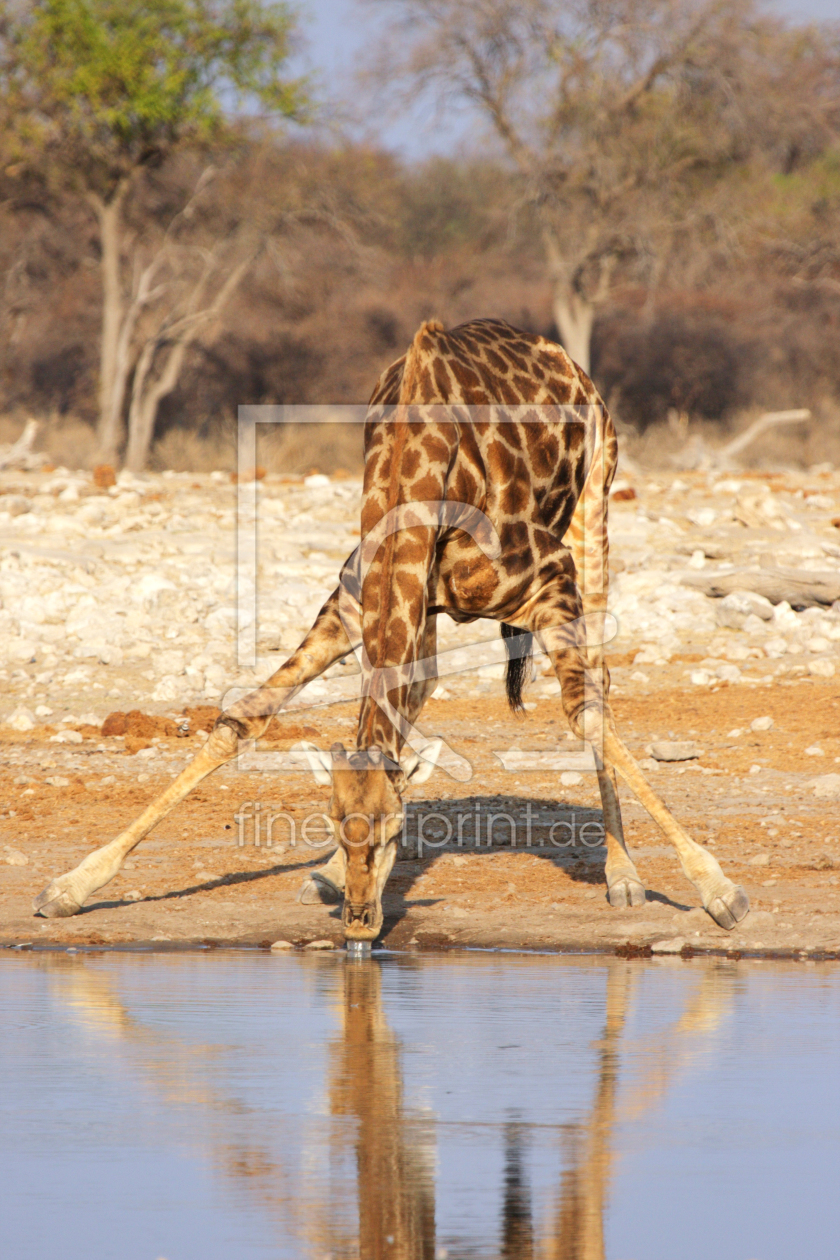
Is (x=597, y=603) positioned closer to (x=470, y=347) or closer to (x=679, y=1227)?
(x=470, y=347)

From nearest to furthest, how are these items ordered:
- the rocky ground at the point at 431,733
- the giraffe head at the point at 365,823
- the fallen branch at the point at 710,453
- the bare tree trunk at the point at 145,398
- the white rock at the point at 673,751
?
the giraffe head at the point at 365,823
the rocky ground at the point at 431,733
the white rock at the point at 673,751
the fallen branch at the point at 710,453
the bare tree trunk at the point at 145,398

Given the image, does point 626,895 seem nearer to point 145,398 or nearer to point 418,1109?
→ point 418,1109

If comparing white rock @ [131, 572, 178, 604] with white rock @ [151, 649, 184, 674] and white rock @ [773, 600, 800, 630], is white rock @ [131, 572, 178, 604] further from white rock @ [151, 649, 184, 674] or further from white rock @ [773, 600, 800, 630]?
white rock @ [773, 600, 800, 630]

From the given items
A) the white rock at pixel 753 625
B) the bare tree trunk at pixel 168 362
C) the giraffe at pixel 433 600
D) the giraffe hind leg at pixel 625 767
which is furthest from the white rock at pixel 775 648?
the bare tree trunk at pixel 168 362

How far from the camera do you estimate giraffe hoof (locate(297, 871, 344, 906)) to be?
250 inches

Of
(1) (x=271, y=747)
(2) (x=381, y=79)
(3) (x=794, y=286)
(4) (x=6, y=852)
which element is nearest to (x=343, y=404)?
(2) (x=381, y=79)

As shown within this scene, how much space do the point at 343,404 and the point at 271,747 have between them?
23590 millimetres

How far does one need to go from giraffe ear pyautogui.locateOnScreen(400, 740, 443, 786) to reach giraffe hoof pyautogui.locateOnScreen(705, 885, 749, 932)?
1212 mm

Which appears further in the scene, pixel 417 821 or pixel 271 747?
pixel 271 747

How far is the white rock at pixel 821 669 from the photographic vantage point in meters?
11.2

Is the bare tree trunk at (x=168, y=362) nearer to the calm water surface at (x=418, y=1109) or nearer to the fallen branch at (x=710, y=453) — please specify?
the fallen branch at (x=710, y=453)

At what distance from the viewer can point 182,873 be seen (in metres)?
6.86

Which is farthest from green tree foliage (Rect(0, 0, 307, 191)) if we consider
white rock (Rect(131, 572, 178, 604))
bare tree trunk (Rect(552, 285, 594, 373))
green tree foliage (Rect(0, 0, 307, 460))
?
white rock (Rect(131, 572, 178, 604))

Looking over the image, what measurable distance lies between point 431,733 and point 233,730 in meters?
3.70
